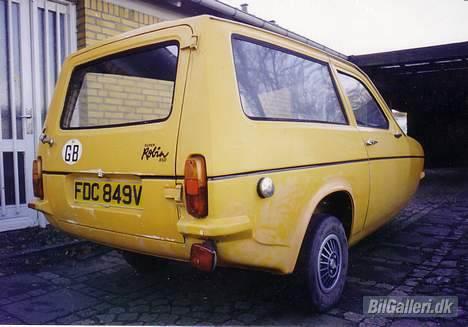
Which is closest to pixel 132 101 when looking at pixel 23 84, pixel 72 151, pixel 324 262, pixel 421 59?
pixel 72 151

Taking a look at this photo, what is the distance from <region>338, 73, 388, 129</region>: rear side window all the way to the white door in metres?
3.20

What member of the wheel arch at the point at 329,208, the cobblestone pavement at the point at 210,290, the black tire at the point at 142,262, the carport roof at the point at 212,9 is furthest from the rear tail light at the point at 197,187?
the carport roof at the point at 212,9

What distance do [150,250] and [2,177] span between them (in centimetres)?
277

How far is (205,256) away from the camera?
204 centimetres

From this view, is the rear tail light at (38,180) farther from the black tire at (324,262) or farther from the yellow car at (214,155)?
the black tire at (324,262)

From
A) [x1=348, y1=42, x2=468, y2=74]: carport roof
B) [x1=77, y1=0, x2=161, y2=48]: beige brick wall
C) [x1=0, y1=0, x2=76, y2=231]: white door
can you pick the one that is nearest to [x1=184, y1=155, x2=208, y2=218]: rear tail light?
[x1=0, y1=0, x2=76, y2=231]: white door

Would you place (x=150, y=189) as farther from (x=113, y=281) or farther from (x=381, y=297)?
(x=381, y=297)

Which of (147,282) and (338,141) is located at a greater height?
(338,141)

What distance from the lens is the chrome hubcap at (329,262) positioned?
2.70 m

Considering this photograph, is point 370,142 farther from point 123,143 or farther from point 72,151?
point 72,151

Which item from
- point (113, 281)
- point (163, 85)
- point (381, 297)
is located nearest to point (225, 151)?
point (163, 85)

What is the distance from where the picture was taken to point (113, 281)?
3.43 m

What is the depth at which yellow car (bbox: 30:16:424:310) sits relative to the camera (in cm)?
208

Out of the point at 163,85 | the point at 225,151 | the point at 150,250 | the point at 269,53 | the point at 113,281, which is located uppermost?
the point at 269,53
